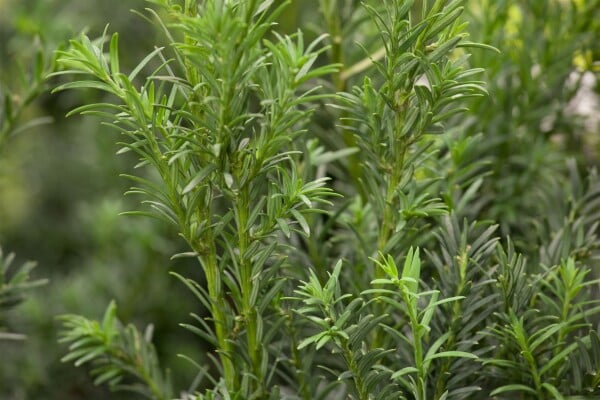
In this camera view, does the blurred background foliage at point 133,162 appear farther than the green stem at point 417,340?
Yes

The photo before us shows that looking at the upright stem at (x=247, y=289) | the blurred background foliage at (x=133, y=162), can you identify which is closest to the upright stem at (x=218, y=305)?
the upright stem at (x=247, y=289)

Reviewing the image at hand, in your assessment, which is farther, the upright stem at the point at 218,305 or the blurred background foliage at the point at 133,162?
the blurred background foliage at the point at 133,162

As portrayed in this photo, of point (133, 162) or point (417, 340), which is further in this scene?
point (133, 162)

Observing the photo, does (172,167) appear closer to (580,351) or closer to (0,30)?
(580,351)

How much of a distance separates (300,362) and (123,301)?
35 centimetres

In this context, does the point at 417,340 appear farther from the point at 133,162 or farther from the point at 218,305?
the point at 133,162

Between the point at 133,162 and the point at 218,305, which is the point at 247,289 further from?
the point at 133,162

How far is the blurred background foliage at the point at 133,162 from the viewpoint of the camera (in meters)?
0.60

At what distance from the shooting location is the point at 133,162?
911 mm

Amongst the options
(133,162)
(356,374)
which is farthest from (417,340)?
(133,162)

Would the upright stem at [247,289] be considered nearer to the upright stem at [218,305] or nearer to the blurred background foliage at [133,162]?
the upright stem at [218,305]

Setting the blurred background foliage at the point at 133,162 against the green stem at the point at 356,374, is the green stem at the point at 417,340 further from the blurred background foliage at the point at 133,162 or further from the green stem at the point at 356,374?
the blurred background foliage at the point at 133,162

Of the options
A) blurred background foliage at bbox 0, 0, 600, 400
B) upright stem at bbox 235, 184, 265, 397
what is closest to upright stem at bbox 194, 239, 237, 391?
upright stem at bbox 235, 184, 265, 397

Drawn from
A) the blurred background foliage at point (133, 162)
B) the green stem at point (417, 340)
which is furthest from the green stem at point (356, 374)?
the blurred background foliage at point (133, 162)
